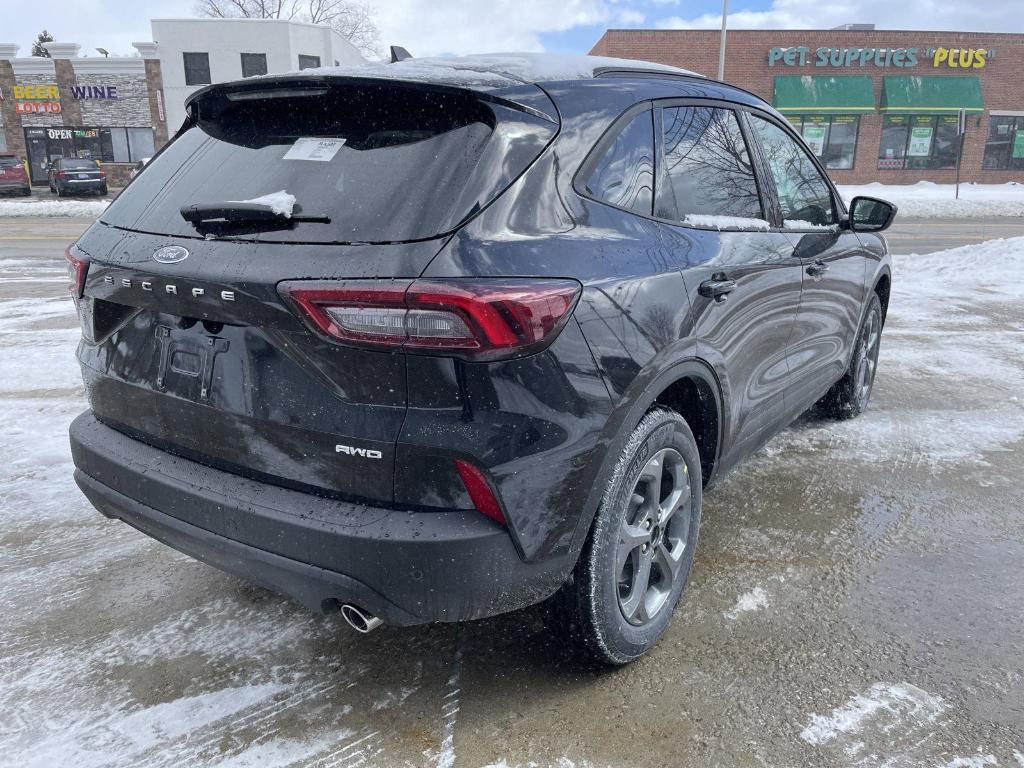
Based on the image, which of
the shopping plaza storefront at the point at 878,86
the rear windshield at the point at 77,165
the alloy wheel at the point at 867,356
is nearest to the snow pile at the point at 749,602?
the alloy wheel at the point at 867,356

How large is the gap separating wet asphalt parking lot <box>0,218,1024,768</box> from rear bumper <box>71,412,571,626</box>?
1.50ft

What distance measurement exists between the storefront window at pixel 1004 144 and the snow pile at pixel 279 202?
129 feet

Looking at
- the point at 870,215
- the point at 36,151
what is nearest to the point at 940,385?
the point at 870,215

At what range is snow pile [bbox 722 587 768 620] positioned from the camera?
285 cm

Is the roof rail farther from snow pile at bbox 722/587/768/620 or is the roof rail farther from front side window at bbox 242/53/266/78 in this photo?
front side window at bbox 242/53/266/78

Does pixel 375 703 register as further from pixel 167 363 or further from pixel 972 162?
pixel 972 162

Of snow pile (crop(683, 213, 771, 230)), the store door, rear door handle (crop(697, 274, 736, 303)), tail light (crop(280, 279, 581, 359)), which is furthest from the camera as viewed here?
the store door

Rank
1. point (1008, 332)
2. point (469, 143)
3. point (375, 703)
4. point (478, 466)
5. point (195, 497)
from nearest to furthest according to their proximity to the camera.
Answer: point (478, 466), point (469, 143), point (195, 497), point (375, 703), point (1008, 332)

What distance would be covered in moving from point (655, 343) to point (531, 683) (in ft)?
3.68

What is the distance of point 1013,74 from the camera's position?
32969 millimetres

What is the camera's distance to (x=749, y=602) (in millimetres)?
2914

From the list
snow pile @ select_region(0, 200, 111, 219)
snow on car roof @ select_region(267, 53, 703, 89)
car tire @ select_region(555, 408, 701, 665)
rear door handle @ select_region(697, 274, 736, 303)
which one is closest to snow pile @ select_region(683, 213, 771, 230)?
rear door handle @ select_region(697, 274, 736, 303)

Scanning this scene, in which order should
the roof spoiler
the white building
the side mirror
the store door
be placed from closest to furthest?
1. the roof spoiler
2. the side mirror
3. the white building
4. the store door

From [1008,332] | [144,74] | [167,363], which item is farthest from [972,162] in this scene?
[167,363]
